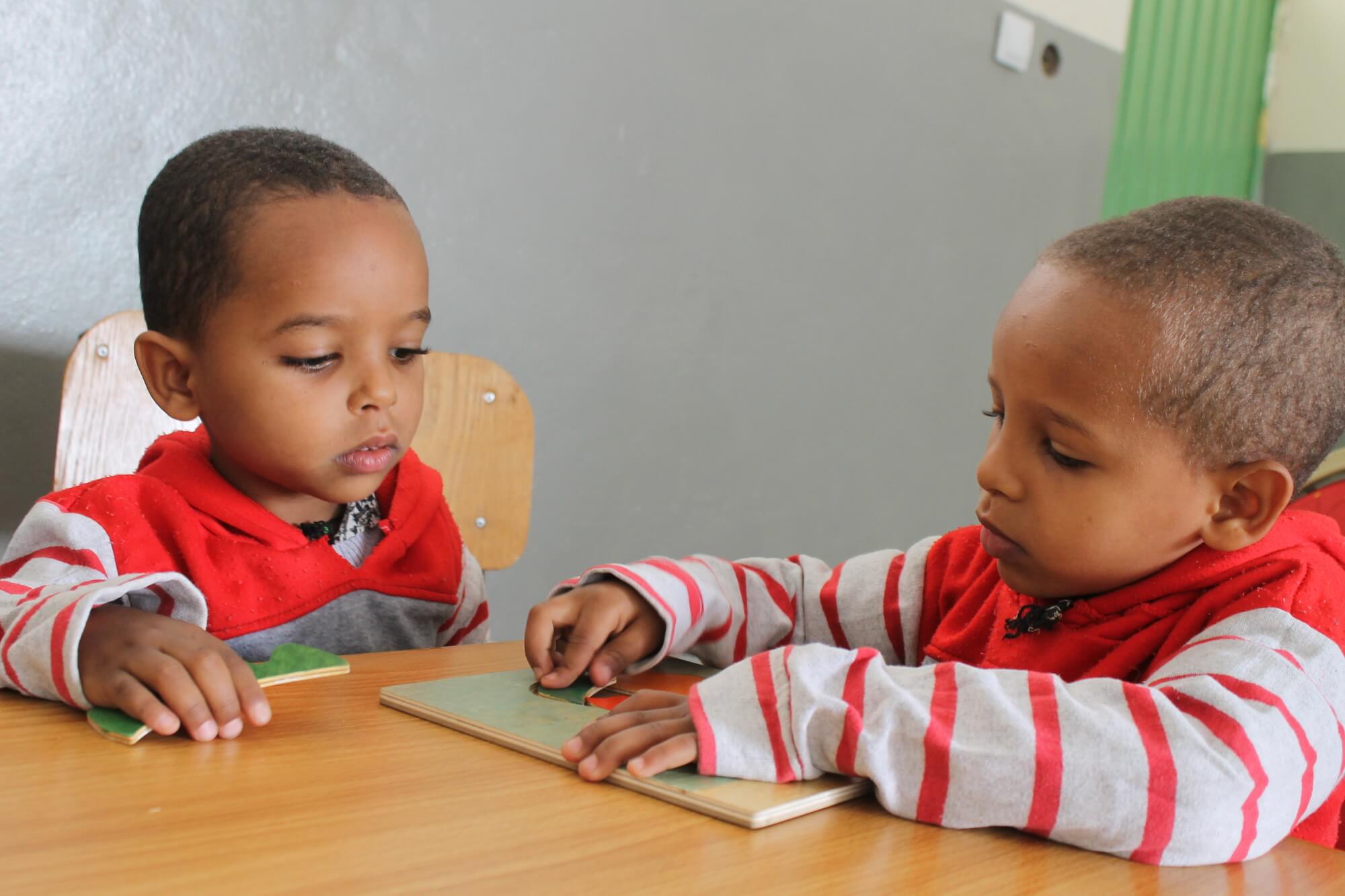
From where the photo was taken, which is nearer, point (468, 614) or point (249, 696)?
point (249, 696)

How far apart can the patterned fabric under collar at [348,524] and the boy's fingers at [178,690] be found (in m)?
0.38

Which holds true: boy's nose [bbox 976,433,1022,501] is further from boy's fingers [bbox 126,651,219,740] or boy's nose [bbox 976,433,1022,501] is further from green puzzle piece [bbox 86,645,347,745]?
boy's fingers [bbox 126,651,219,740]

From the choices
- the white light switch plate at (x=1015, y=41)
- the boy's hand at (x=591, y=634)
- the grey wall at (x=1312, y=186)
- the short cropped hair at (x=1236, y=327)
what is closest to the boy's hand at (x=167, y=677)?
the boy's hand at (x=591, y=634)

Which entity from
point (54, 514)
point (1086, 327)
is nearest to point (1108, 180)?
point (1086, 327)

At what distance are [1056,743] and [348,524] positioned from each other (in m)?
0.71

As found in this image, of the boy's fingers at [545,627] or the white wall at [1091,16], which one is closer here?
the boy's fingers at [545,627]

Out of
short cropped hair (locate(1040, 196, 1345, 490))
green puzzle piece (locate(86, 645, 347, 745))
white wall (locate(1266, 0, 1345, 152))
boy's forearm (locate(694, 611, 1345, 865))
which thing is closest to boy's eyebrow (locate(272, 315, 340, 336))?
green puzzle piece (locate(86, 645, 347, 745))

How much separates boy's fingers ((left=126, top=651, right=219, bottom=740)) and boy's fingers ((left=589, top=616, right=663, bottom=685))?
0.88 feet

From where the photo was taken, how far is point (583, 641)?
2.72ft

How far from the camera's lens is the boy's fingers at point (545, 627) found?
81 centimetres

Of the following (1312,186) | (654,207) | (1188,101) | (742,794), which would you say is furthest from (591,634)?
(1312,186)

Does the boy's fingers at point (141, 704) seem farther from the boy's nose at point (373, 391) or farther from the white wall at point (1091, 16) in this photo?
the white wall at point (1091, 16)

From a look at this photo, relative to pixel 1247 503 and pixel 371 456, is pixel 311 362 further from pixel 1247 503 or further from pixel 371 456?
pixel 1247 503

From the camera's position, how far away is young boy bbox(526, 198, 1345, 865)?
57 cm
